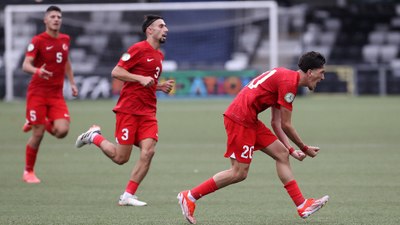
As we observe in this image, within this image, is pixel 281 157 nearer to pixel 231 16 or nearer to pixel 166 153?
pixel 166 153

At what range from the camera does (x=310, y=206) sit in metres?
9.52

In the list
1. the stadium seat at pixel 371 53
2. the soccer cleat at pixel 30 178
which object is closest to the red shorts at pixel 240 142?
the soccer cleat at pixel 30 178

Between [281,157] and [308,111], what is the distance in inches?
649

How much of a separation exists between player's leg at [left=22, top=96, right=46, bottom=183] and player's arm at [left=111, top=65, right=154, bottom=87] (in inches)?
109

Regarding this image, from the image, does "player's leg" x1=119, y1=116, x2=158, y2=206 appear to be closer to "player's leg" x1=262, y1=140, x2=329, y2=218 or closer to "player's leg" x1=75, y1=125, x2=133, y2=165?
"player's leg" x1=75, y1=125, x2=133, y2=165

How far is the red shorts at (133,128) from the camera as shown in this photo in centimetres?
1120

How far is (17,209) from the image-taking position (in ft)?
34.7

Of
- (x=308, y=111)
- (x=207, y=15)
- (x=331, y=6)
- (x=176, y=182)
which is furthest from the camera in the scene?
(x=331, y=6)

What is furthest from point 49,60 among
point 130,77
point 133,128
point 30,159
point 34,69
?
point 130,77

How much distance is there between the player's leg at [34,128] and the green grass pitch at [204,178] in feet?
0.97

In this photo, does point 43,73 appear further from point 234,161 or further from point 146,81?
point 234,161

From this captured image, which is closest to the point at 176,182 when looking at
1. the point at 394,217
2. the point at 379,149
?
the point at 394,217

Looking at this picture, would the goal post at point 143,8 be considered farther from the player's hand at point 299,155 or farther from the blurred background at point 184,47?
the player's hand at point 299,155

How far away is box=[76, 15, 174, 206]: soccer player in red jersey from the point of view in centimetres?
1108
